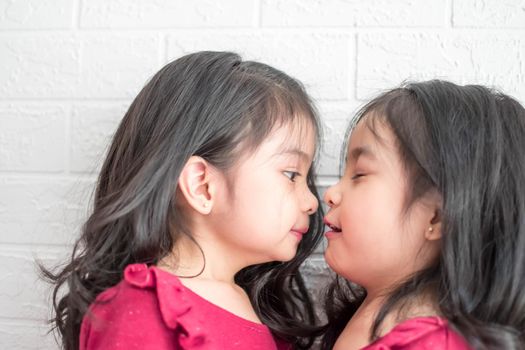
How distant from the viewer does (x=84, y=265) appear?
35.2 inches

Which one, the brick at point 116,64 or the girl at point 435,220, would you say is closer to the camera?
the girl at point 435,220

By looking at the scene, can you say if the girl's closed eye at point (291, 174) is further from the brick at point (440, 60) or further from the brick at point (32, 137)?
the brick at point (32, 137)

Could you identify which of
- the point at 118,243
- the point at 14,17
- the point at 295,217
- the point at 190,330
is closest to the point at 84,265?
the point at 118,243

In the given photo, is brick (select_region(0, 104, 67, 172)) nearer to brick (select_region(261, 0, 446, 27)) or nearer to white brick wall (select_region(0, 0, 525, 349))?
white brick wall (select_region(0, 0, 525, 349))

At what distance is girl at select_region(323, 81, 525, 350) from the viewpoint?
→ 781mm

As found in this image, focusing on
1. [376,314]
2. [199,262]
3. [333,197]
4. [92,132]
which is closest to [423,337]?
[376,314]

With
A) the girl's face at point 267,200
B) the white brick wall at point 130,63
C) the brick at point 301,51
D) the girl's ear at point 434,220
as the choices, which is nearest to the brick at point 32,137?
the white brick wall at point 130,63

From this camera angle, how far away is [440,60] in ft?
3.57

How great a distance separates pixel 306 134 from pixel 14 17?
0.66 meters

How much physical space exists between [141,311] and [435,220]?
0.42m

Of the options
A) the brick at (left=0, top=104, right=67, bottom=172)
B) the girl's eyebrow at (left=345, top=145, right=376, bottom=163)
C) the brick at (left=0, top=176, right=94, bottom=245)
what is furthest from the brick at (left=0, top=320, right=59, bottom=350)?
the girl's eyebrow at (left=345, top=145, right=376, bottom=163)

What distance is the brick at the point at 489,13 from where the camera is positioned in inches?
42.4

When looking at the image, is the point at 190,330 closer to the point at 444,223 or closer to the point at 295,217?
the point at 295,217

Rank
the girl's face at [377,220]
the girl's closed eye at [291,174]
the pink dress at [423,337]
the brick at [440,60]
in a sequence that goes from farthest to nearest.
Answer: the brick at [440,60]
the girl's closed eye at [291,174]
the girl's face at [377,220]
the pink dress at [423,337]
